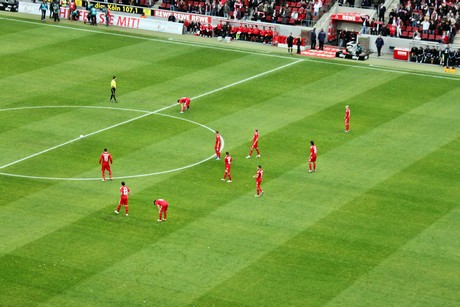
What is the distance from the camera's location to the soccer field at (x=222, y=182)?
155 feet

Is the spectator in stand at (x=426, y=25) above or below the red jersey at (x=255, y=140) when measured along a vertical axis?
above

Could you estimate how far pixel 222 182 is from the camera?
5959 centimetres

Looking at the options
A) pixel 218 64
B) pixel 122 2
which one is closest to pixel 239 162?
pixel 218 64

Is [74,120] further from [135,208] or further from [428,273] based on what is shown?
[428,273]

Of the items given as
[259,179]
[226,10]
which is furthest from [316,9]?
[259,179]

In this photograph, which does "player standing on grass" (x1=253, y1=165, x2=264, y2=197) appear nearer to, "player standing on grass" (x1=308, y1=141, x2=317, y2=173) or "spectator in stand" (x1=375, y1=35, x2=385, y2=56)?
"player standing on grass" (x1=308, y1=141, x2=317, y2=173)

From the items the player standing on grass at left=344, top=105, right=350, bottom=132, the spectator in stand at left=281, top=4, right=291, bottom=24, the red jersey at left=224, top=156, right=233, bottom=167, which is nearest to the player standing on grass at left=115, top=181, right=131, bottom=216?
the red jersey at left=224, top=156, right=233, bottom=167

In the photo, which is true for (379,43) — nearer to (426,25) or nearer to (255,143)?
(426,25)

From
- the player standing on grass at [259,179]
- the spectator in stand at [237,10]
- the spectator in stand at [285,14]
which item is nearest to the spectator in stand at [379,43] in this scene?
the spectator in stand at [285,14]

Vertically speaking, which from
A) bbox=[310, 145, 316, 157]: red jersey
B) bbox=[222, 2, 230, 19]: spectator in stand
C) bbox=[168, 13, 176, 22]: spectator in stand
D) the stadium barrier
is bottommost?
bbox=[310, 145, 316, 157]: red jersey

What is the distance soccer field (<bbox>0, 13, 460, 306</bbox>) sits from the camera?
47.1 meters

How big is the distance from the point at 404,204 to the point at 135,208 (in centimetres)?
1353

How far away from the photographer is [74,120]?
7062cm

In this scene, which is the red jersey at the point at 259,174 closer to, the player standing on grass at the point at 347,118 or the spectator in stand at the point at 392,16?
the player standing on grass at the point at 347,118
